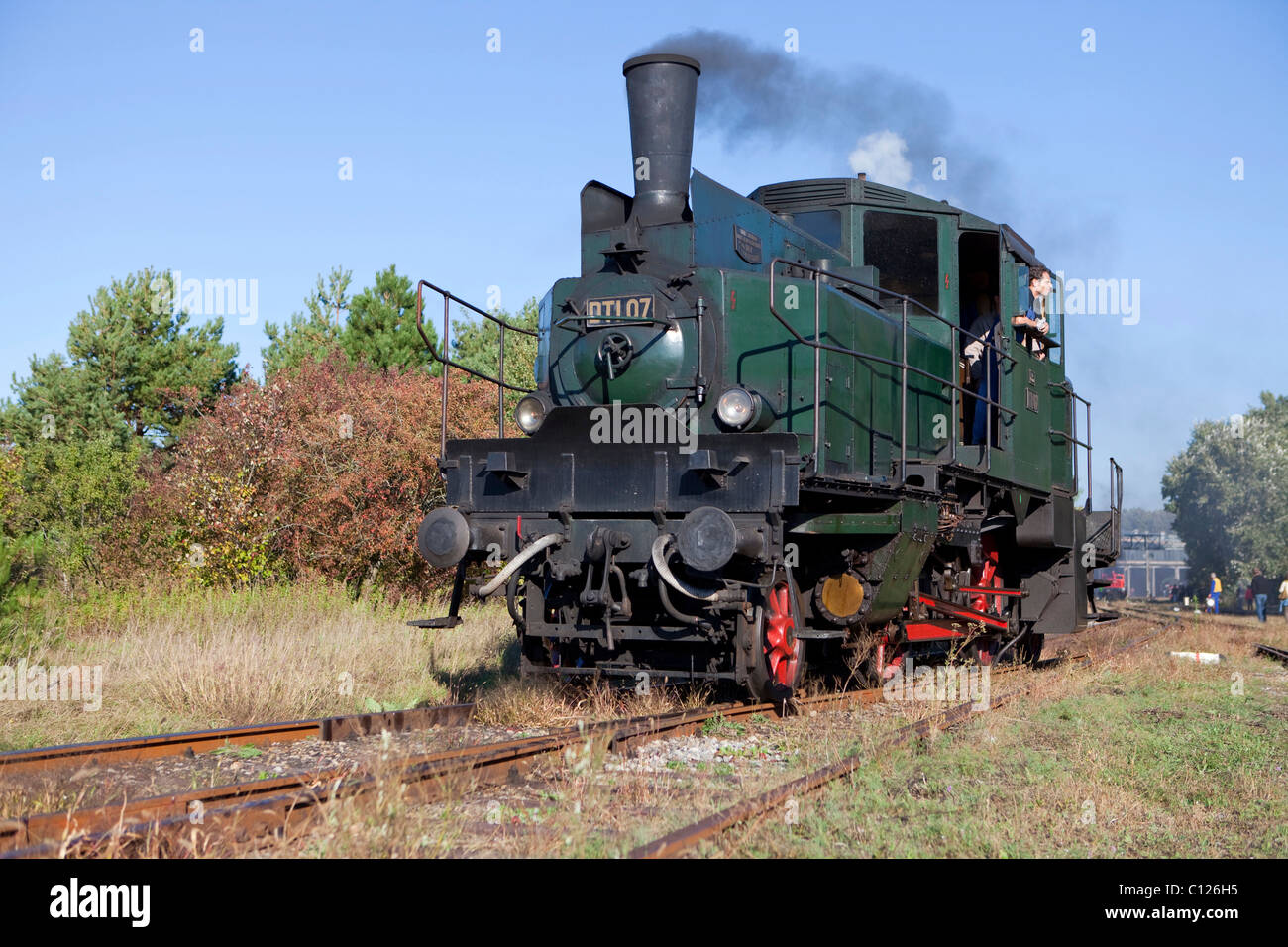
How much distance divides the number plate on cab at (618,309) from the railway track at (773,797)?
10.9 feet

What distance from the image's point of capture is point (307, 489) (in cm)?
1745

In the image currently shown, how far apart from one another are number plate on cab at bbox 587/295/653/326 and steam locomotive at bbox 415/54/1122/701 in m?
0.02

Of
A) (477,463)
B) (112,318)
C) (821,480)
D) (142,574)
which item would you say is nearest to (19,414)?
(112,318)

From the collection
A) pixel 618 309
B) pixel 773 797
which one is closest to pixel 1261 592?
pixel 618 309

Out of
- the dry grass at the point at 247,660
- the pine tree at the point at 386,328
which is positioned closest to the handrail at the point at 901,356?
the dry grass at the point at 247,660

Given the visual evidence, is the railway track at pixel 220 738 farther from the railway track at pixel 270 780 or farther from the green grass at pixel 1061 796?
the green grass at pixel 1061 796

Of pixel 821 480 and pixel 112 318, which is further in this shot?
pixel 112 318

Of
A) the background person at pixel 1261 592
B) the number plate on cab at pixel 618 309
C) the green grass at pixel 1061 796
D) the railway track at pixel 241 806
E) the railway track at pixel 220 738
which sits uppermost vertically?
the number plate on cab at pixel 618 309

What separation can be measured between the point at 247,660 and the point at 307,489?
9108mm

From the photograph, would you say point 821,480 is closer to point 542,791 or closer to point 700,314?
point 700,314

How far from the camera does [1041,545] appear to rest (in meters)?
11.4

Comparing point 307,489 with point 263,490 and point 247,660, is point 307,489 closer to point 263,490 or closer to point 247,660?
point 263,490

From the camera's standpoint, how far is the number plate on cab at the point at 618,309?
8.11 metres

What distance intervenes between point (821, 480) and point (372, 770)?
3.78 m
